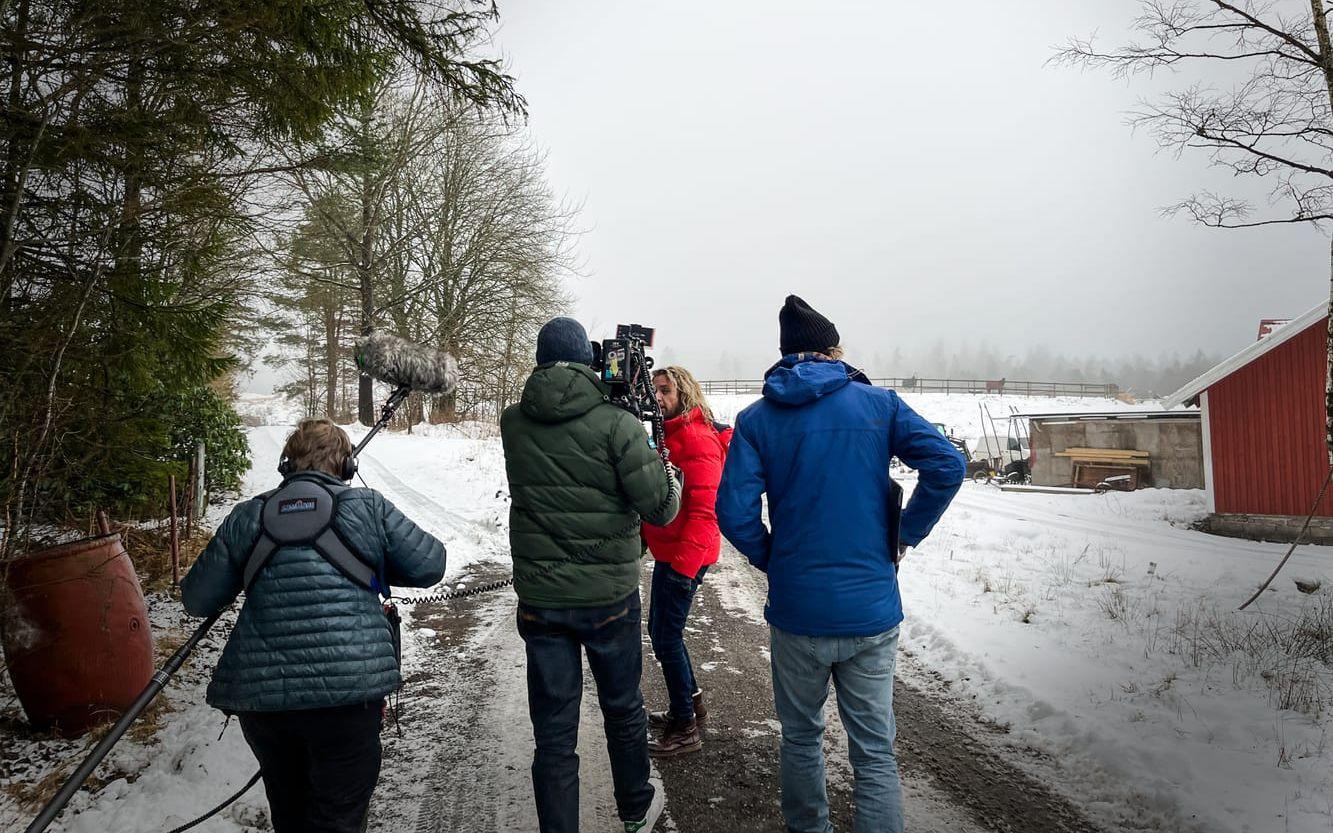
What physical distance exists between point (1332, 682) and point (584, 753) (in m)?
5.59

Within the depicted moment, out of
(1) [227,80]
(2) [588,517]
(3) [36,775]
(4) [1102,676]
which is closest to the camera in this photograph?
(2) [588,517]

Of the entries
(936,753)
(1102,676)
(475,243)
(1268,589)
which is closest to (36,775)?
(936,753)

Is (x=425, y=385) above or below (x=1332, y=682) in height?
above

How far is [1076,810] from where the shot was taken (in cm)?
321

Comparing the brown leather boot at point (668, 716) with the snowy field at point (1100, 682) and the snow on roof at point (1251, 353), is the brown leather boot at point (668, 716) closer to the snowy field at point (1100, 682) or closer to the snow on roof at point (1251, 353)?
the snowy field at point (1100, 682)

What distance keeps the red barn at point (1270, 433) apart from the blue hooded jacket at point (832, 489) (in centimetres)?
1614

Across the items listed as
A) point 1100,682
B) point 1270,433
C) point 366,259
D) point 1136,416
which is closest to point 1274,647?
point 1100,682

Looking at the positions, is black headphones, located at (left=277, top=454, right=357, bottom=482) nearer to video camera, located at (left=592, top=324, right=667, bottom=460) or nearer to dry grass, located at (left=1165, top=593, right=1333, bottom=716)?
video camera, located at (left=592, top=324, right=667, bottom=460)

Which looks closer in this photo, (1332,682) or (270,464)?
(1332,682)

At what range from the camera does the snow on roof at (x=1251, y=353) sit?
13.6 m

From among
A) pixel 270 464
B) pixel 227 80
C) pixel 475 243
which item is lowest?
pixel 270 464

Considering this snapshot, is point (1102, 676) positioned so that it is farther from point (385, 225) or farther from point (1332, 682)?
point (385, 225)

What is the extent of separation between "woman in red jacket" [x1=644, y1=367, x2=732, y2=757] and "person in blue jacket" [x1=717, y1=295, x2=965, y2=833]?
961 mm

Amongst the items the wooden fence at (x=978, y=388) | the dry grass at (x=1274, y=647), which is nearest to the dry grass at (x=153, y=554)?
the dry grass at (x=1274, y=647)
